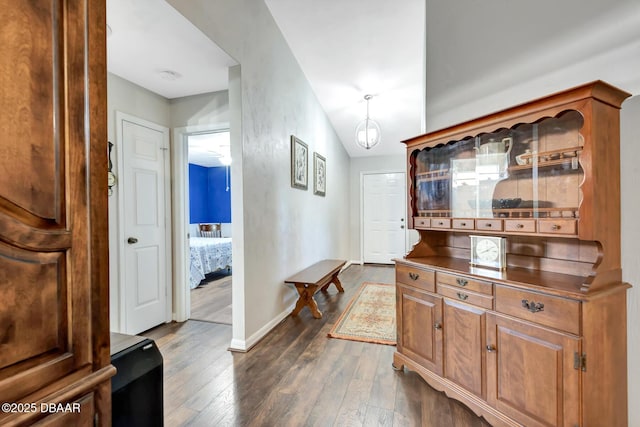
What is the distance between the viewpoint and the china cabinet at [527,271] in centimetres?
129

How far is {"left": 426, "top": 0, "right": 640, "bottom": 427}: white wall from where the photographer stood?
140 cm

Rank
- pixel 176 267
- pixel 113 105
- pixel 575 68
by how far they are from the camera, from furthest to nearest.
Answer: pixel 176 267, pixel 113 105, pixel 575 68

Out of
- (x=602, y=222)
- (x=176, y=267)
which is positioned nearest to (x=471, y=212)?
(x=602, y=222)

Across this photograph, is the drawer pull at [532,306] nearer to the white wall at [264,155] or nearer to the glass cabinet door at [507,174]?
the glass cabinet door at [507,174]

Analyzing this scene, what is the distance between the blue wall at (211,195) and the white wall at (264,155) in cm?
426

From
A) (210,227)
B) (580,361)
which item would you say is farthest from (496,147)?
(210,227)

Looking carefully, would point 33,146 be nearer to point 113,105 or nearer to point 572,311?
point 572,311

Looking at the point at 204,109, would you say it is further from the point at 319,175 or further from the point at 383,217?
the point at 383,217

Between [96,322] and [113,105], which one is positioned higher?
[113,105]

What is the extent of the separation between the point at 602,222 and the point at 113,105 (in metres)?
3.49

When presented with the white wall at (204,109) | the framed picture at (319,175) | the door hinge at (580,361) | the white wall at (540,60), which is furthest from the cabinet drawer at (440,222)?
the framed picture at (319,175)

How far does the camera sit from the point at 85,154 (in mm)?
734

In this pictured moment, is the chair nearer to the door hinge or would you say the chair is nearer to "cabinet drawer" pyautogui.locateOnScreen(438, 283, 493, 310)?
"cabinet drawer" pyautogui.locateOnScreen(438, 283, 493, 310)

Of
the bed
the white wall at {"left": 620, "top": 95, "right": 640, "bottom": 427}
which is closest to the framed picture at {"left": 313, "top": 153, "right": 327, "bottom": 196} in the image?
the bed
